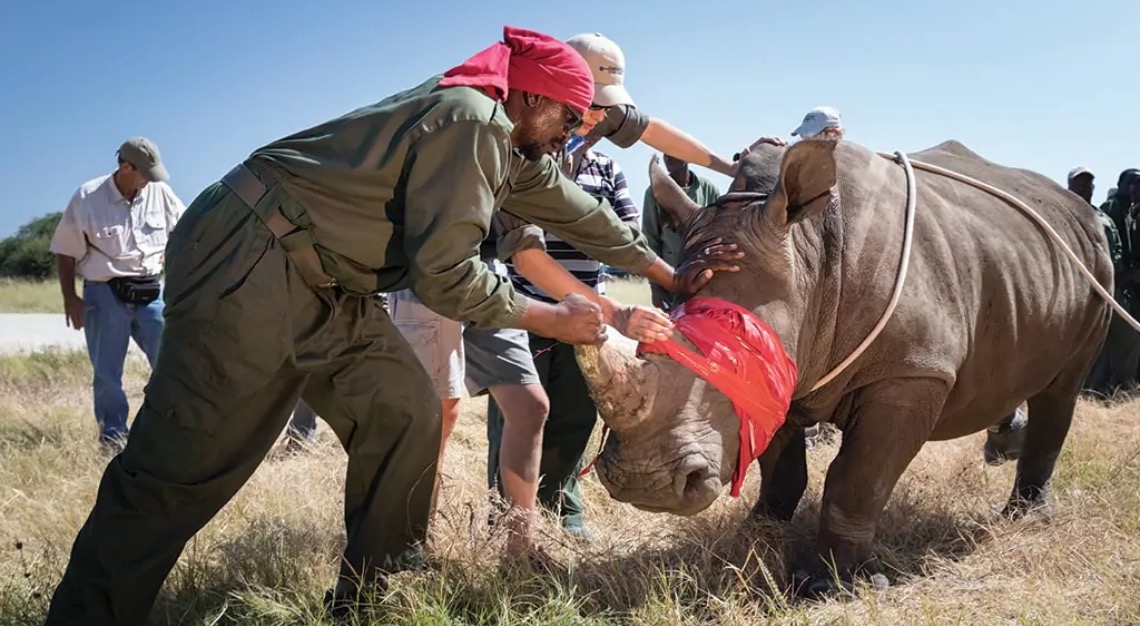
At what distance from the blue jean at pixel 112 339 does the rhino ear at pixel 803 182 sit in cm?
496

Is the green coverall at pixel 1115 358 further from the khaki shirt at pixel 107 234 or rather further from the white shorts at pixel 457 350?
the khaki shirt at pixel 107 234

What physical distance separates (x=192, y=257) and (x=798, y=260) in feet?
7.04

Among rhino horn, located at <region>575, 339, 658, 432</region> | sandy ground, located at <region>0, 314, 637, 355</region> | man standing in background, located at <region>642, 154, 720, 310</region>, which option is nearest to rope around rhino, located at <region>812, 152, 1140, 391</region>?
rhino horn, located at <region>575, 339, 658, 432</region>

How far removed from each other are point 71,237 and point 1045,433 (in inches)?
252

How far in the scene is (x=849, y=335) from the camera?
4086mm

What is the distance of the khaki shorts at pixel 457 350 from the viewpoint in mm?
4535

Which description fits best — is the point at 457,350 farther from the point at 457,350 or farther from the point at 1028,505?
the point at 1028,505

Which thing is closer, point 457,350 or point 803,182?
point 803,182

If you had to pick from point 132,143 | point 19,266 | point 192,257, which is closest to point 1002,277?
point 192,257

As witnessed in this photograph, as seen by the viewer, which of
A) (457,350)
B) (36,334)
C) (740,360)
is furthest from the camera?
(36,334)

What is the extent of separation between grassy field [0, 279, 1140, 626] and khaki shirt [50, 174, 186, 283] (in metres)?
1.71

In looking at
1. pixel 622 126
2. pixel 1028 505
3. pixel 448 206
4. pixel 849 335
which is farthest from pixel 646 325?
pixel 1028 505

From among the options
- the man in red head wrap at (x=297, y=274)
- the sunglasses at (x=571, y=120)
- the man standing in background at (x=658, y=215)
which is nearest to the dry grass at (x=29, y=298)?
the man standing in background at (x=658, y=215)

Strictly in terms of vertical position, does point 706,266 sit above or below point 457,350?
above
